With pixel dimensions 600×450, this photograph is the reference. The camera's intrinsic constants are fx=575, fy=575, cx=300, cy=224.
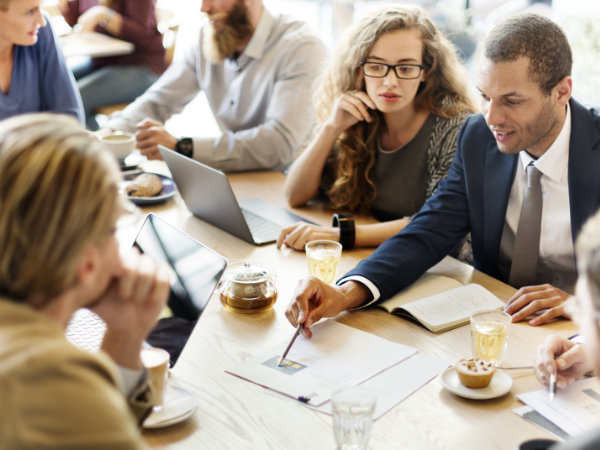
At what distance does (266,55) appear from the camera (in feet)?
8.27

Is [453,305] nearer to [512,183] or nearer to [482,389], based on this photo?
[482,389]

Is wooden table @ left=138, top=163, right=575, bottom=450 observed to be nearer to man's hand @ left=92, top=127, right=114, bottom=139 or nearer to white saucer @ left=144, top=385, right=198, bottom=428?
white saucer @ left=144, top=385, right=198, bottom=428

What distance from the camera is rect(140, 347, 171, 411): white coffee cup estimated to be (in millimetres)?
917

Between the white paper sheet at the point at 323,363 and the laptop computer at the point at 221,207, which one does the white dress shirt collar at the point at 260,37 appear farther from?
the white paper sheet at the point at 323,363

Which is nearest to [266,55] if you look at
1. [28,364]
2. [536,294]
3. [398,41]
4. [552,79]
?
[398,41]

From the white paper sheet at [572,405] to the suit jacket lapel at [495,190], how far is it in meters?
0.63

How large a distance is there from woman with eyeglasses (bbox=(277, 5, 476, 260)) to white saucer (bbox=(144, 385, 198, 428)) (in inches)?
43.0

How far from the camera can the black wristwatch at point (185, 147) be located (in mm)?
2287

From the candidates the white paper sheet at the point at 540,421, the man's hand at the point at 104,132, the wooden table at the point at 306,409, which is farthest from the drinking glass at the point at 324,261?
the man's hand at the point at 104,132

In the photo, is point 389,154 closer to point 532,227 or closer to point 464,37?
point 532,227

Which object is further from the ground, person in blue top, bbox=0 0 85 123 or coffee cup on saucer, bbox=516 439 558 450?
person in blue top, bbox=0 0 85 123

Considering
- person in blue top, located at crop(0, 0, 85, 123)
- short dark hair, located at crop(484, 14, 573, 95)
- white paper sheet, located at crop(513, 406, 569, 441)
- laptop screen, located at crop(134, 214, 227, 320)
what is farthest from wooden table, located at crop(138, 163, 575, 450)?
person in blue top, located at crop(0, 0, 85, 123)

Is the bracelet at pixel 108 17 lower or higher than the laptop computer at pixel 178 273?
higher

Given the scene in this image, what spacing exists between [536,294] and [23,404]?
3.60 feet
